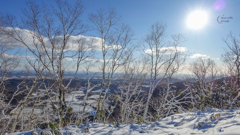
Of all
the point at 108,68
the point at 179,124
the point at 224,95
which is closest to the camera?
the point at 179,124

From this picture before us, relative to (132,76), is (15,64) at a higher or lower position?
higher

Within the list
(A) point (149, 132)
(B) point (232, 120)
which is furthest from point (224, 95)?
(A) point (149, 132)

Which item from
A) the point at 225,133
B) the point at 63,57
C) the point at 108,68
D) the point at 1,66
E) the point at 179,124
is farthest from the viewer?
the point at 108,68

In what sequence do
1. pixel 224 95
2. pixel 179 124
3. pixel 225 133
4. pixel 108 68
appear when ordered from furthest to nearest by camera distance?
pixel 108 68
pixel 224 95
pixel 179 124
pixel 225 133

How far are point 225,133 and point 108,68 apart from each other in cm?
705

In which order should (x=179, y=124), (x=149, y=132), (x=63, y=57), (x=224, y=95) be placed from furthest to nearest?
1. (x=63, y=57)
2. (x=224, y=95)
3. (x=179, y=124)
4. (x=149, y=132)

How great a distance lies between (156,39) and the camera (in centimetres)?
884

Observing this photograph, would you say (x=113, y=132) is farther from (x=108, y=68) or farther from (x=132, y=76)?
(x=132, y=76)

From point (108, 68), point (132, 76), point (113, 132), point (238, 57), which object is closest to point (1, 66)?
point (108, 68)

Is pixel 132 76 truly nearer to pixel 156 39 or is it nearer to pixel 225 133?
pixel 156 39

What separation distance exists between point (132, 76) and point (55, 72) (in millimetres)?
6143

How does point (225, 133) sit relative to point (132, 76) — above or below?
below

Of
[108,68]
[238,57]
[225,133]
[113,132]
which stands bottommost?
[113,132]

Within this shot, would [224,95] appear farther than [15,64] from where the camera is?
No
